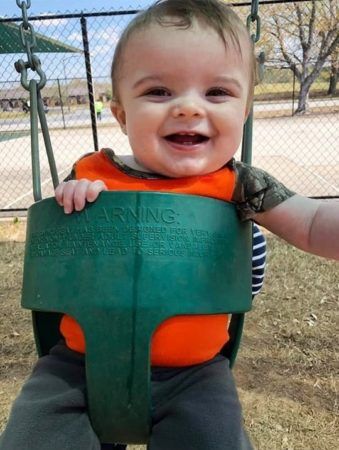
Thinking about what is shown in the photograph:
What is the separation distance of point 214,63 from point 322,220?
38 cm

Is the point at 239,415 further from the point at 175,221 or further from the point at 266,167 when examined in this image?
the point at 266,167

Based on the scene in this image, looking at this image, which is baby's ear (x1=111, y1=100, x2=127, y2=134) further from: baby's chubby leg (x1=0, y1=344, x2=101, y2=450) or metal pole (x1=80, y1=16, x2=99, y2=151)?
metal pole (x1=80, y1=16, x2=99, y2=151)

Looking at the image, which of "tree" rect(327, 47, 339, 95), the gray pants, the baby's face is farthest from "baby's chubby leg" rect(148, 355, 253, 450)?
"tree" rect(327, 47, 339, 95)

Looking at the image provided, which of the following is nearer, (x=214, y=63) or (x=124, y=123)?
(x=214, y=63)

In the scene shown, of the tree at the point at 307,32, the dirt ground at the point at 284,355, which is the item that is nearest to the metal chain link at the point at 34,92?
the dirt ground at the point at 284,355

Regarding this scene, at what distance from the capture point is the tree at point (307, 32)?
1610 cm

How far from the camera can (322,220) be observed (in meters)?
1.14

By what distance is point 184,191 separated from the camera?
1.21m

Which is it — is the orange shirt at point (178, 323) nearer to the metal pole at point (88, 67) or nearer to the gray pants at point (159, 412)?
the gray pants at point (159, 412)

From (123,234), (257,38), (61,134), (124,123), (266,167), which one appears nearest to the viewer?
(123,234)

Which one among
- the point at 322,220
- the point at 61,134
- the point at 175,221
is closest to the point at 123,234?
the point at 175,221

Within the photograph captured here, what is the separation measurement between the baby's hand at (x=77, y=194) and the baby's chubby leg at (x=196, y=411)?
0.37m

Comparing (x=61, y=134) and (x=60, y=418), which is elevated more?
(x=60, y=418)

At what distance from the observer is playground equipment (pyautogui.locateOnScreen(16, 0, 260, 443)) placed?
1.05m
